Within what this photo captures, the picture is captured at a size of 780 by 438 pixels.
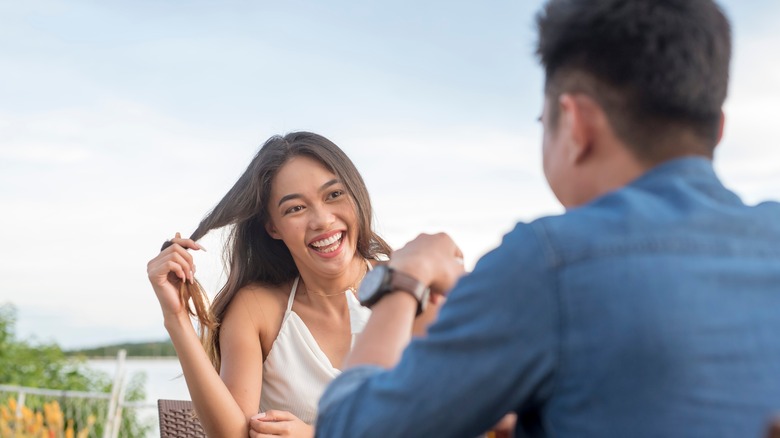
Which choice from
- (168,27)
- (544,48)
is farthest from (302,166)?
(168,27)

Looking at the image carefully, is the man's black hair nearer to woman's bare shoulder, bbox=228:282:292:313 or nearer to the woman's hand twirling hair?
the woman's hand twirling hair

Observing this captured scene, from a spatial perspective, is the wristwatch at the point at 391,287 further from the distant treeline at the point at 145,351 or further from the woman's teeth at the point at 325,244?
the distant treeline at the point at 145,351

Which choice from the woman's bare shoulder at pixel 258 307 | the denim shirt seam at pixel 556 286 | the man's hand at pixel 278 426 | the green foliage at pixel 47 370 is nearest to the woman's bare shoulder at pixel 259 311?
the woman's bare shoulder at pixel 258 307

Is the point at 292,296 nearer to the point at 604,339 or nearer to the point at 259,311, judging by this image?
the point at 259,311

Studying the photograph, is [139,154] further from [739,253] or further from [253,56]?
[739,253]

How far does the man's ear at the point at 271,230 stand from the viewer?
3.92 m

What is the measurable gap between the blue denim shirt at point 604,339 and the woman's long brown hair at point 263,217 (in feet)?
8.70

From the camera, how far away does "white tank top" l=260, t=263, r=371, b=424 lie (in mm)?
3637

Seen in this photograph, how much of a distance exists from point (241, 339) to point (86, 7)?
411 inches

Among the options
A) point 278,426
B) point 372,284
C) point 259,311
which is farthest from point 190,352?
point 372,284

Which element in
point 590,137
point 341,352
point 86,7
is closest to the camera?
point 590,137

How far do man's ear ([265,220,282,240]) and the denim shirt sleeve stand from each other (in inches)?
107

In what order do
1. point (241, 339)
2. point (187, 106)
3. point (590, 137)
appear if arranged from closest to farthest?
point (590, 137)
point (241, 339)
point (187, 106)

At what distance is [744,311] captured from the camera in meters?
1.19
